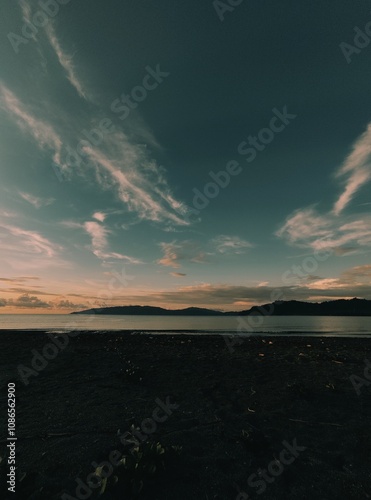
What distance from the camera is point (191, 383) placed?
11781mm

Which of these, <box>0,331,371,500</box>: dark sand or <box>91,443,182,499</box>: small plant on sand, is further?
<box>0,331,371,500</box>: dark sand

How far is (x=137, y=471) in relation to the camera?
533cm

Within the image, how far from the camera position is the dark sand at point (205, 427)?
5371 mm

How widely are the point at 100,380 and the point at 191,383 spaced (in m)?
3.92

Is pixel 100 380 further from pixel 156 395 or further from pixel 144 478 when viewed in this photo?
pixel 144 478

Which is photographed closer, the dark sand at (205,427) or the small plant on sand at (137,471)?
the small plant on sand at (137,471)

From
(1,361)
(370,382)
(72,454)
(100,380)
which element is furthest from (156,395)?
(1,361)

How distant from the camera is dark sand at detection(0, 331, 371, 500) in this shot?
5.37m

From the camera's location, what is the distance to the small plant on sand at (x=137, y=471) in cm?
497

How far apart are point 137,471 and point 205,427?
2.76 metres

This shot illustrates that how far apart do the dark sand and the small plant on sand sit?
100 mm

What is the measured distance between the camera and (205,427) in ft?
25.0

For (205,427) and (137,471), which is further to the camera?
(205,427)

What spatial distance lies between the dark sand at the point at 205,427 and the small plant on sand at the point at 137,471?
10 centimetres
